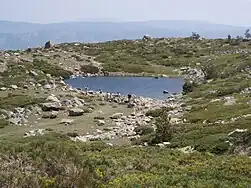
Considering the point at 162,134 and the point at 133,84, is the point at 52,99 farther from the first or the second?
the point at 133,84

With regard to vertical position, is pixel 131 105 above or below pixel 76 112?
below

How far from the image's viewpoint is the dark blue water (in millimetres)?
75250

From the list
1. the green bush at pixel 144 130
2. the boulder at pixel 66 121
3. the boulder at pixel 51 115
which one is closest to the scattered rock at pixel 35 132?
the boulder at pixel 66 121

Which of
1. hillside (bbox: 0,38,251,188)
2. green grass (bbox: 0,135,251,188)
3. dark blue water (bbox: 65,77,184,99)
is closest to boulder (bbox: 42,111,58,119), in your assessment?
hillside (bbox: 0,38,251,188)

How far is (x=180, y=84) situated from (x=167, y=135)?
48689 millimetres

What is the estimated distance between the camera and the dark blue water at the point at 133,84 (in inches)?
2963

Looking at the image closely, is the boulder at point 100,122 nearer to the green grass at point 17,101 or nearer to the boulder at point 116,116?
the boulder at point 116,116

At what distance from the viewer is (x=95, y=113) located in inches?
2036

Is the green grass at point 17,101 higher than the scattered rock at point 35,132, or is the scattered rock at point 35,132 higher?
the scattered rock at point 35,132

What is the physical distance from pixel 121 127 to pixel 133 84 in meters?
40.9

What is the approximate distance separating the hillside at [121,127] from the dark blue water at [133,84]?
14.0 ft

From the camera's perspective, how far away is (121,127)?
1731 inches

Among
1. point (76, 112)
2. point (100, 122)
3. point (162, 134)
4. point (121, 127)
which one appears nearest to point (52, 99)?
point (76, 112)

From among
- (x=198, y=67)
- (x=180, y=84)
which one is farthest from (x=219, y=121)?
(x=198, y=67)
